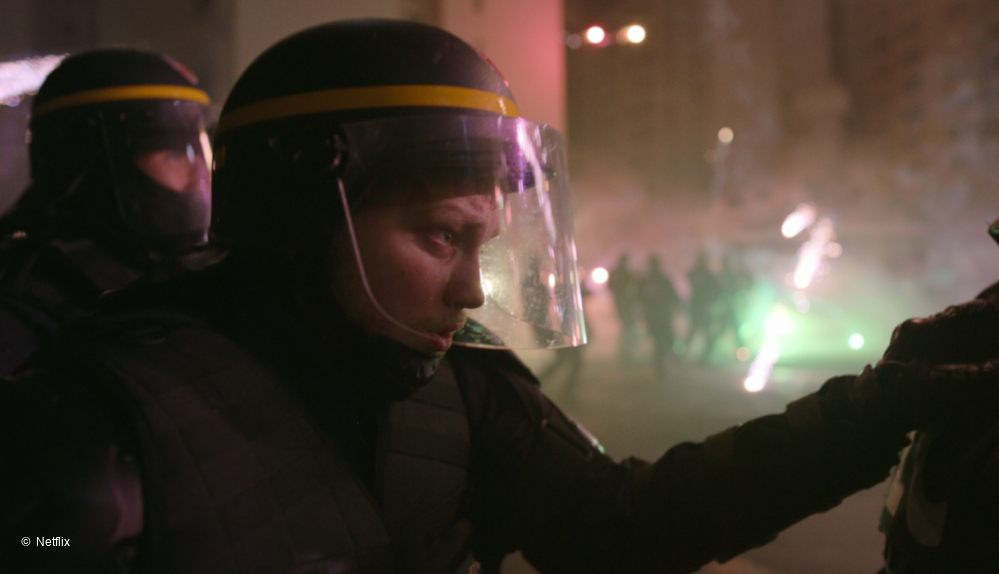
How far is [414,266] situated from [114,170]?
53.5 inches

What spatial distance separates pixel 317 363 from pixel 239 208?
1.00 feet

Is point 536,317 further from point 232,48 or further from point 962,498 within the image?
point 232,48

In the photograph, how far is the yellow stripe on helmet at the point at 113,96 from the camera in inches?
70.1

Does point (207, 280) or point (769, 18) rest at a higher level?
point (769, 18)

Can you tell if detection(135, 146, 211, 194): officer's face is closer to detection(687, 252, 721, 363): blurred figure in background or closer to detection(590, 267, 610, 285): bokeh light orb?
detection(687, 252, 721, 363): blurred figure in background

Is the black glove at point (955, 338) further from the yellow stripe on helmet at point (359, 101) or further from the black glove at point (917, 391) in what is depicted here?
the yellow stripe on helmet at point (359, 101)

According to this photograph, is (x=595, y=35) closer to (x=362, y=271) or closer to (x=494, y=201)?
(x=494, y=201)

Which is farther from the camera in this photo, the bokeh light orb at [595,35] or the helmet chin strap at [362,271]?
the bokeh light orb at [595,35]

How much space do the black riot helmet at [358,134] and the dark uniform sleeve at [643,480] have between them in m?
0.40

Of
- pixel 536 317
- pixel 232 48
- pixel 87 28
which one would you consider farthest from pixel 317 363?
pixel 87 28

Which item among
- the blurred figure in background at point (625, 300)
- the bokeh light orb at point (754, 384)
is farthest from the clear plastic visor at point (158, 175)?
the blurred figure in background at point (625, 300)

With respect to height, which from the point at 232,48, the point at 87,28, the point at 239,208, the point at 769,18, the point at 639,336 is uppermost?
the point at 769,18

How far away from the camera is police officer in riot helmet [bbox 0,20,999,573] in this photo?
0.72 metres

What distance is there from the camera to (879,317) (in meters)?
10.0
